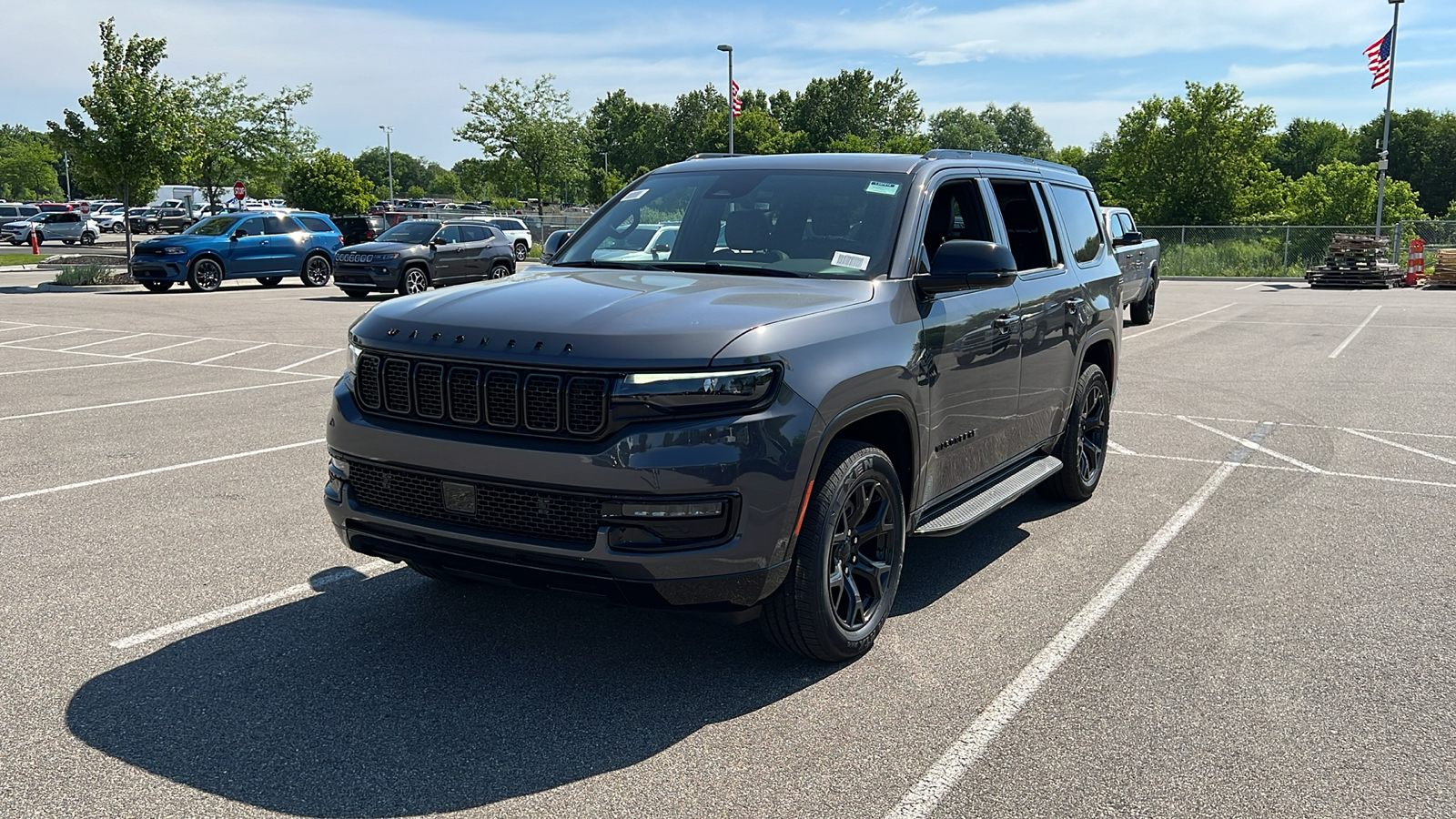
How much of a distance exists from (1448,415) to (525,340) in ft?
32.8

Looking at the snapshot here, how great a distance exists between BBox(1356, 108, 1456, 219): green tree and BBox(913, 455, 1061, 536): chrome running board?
365ft

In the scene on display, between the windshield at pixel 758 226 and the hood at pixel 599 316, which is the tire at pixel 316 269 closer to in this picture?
the windshield at pixel 758 226

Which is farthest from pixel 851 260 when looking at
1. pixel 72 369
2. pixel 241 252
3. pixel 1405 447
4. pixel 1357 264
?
pixel 1357 264

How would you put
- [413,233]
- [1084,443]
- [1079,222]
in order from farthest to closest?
[413,233] < [1084,443] < [1079,222]

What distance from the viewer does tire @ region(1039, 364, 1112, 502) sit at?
6676 mm

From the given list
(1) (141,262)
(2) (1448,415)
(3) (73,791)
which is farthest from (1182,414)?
(1) (141,262)

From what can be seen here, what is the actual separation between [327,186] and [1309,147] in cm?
10397

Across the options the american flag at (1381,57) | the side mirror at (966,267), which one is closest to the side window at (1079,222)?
the side mirror at (966,267)

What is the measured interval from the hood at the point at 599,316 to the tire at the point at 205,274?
23.6 metres

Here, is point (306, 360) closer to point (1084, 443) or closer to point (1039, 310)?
point (1084, 443)

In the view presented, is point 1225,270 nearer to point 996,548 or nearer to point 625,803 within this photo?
point 996,548

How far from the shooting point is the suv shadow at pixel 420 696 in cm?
339

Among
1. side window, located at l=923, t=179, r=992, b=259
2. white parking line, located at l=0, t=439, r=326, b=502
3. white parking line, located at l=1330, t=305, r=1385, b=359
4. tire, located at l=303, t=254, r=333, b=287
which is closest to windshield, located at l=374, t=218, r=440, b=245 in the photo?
tire, located at l=303, t=254, r=333, b=287

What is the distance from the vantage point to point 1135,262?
18906mm
